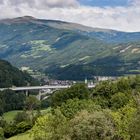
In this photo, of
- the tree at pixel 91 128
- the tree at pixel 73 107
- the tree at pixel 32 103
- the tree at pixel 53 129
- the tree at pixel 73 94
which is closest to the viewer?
the tree at pixel 91 128

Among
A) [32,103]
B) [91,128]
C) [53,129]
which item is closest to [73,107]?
[53,129]

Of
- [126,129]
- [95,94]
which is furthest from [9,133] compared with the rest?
[126,129]

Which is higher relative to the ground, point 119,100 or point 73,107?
point 73,107

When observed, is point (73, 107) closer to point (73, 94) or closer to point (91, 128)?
point (73, 94)

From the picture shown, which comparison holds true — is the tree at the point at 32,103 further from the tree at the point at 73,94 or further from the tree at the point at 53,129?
the tree at the point at 53,129

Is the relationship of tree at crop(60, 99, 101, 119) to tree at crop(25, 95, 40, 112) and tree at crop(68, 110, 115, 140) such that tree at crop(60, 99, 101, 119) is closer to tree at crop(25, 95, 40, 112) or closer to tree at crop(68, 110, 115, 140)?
tree at crop(68, 110, 115, 140)

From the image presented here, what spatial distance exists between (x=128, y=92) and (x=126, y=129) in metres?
51.9

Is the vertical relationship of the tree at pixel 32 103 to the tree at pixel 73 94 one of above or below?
below

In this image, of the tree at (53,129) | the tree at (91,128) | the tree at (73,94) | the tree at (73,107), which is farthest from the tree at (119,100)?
the tree at (91,128)

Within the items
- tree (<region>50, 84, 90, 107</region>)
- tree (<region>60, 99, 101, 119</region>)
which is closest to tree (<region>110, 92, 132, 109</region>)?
tree (<region>60, 99, 101, 119</region>)

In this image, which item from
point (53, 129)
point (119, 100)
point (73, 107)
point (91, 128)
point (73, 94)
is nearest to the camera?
point (91, 128)

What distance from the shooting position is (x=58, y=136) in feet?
197

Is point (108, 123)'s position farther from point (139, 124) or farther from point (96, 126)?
point (139, 124)

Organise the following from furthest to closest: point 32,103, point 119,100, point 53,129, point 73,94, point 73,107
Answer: point 32,103
point 73,94
point 119,100
point 73,107
point 53,129
